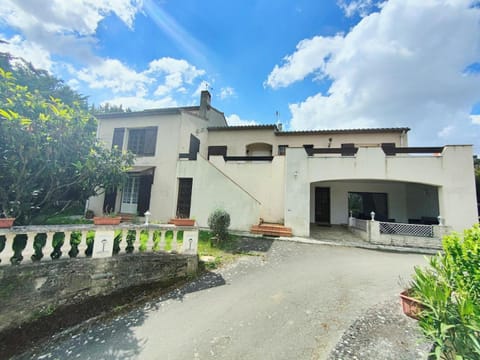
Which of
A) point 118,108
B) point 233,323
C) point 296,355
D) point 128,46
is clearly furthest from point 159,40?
point 118,108

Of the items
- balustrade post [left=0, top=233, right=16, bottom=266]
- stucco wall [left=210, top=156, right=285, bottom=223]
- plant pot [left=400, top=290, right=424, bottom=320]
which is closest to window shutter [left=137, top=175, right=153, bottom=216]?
stucco wall [left=210, top=156, right=285, bottom=223]

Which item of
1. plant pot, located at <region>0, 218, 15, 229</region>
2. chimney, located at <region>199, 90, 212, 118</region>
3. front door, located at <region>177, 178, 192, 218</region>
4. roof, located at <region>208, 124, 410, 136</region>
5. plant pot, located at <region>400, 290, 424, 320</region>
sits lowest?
plant pot, located at <region>400, 290, 424, 320</region>

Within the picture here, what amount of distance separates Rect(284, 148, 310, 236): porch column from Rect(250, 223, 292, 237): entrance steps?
0.33 m

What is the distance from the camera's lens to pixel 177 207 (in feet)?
38.7

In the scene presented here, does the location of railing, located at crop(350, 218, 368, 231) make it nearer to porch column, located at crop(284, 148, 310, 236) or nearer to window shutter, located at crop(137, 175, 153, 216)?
porch column, located at crop(284, 148, 310, 236)

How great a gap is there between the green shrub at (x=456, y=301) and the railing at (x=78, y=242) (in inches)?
195

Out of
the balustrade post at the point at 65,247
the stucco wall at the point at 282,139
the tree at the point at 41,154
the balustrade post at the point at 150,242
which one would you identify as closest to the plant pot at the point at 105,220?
the balustrade post at the point at 65,247

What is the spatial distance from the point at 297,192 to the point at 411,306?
7127 millimetres

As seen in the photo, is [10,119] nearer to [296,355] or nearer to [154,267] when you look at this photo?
[154,267]

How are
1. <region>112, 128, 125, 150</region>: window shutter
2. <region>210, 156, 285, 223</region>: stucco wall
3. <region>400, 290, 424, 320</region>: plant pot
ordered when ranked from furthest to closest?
<region>112, 128, 125, 150</region>: window shutter, <region>210, 156, 285, 223</region>: stucco wall, <region>400, 290, 424, 320</region>: plant pot

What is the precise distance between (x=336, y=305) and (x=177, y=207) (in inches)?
391

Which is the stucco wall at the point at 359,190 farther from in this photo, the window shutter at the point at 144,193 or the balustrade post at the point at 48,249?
the balustrade post at the point at 48,249

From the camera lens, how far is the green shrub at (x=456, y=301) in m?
2.09

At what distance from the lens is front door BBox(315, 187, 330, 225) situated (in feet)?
45.2
